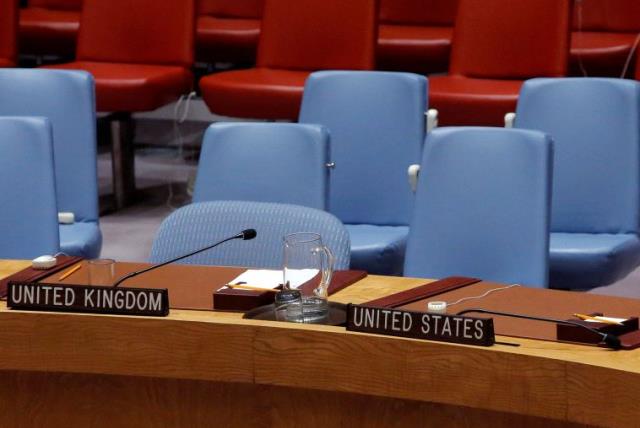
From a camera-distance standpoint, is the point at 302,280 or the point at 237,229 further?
the point at 237,229

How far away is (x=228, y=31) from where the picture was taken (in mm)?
4719

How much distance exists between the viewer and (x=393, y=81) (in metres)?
3.15

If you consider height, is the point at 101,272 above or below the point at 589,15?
below

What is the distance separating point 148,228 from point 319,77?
3.98 feet

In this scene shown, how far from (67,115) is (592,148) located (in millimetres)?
1309

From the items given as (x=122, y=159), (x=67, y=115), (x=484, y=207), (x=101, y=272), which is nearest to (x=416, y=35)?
(x=122, y=159)

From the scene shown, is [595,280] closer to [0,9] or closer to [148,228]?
[148,228]

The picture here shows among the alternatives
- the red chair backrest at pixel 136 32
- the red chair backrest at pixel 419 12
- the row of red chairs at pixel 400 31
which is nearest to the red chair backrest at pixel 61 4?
the row of red chairs at pixel 400 31

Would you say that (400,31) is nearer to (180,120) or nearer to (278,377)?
(180,120)

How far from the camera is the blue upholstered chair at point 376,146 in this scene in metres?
3.14

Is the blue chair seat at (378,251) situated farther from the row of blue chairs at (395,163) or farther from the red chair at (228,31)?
the red chair at (228,31)

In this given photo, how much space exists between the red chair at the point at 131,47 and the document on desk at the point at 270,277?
2.30 meters

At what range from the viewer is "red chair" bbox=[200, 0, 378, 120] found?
4.02 m

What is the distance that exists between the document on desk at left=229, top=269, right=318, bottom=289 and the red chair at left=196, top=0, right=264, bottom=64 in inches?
108
